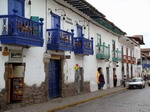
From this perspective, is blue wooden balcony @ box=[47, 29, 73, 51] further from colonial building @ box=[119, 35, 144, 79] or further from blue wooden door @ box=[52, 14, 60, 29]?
colonial building @ box=[119, 35, 144, 79]

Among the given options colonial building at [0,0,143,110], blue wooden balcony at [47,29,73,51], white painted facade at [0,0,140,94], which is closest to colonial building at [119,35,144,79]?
white painted facade at [0,0,140,94]

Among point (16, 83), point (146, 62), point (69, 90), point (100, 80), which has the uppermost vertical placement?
point (146, 62)

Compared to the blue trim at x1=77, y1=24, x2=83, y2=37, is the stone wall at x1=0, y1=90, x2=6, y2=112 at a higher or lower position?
lower

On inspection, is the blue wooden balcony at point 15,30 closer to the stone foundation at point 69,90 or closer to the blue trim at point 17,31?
the blue trim at point 17,31

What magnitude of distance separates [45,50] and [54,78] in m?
2.15

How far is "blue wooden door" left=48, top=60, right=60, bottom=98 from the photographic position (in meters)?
14.8

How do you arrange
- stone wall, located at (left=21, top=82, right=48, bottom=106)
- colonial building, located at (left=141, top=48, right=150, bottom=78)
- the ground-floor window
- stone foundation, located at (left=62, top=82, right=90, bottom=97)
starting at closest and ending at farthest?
the ground-floor window
stone wall, located at (left=21, top=82, right=48, bottom=106)
stone foundation, located at (left=62, top=82, right=90, bottom=97)
colonial building, located at (left=141, top=48, right=150, bottom=78)

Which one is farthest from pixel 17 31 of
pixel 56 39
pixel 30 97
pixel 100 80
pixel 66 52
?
pixel 100 80

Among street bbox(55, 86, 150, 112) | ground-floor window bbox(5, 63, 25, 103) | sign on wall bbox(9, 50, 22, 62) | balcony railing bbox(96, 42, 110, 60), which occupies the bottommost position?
street bbox(55, 86, 150, 112)

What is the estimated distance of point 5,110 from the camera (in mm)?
10508

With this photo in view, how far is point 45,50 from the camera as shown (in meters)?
13.9

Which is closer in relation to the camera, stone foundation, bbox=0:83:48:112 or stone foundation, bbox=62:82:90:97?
stone foundation, bbox=0:83:48:112

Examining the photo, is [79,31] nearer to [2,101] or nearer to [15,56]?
[15,56]

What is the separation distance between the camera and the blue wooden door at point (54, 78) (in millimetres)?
14820
